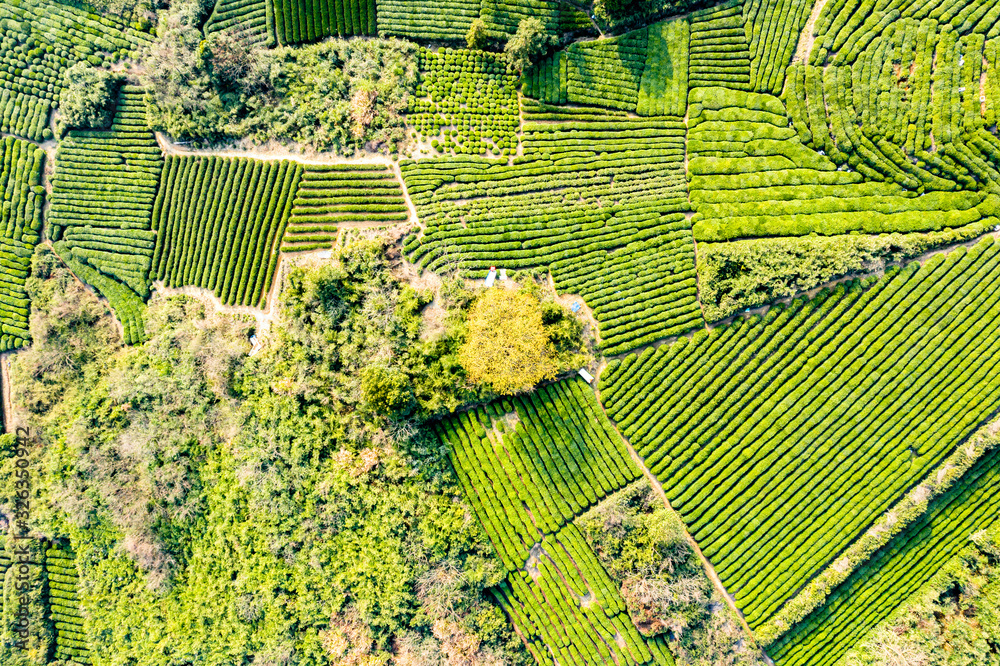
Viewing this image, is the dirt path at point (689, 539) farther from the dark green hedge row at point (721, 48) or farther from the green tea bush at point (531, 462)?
the dark green hedge row at point (721, 48)

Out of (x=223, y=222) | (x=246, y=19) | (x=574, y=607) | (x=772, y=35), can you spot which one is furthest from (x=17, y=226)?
(x=772, y=35)

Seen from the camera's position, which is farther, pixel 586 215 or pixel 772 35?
pixel 772 35

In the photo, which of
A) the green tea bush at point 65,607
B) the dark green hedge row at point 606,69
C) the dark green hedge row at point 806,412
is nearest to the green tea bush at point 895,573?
the dark green hedge row at point 806,412

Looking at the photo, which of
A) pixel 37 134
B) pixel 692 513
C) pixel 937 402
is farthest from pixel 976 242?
pixel 37 134

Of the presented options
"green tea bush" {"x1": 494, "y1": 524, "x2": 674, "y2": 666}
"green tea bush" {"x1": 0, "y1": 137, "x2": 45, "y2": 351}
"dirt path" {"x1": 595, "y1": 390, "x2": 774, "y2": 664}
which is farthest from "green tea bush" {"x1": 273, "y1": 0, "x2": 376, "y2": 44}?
"green tea bush" {"x1": 494, "y1": 524, "x2": 674, "y2": 666}

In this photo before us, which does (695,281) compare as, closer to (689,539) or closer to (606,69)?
(606,69)

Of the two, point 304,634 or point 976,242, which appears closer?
Result: point 976,242

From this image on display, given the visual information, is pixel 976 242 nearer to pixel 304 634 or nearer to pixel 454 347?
pixel 454 347
